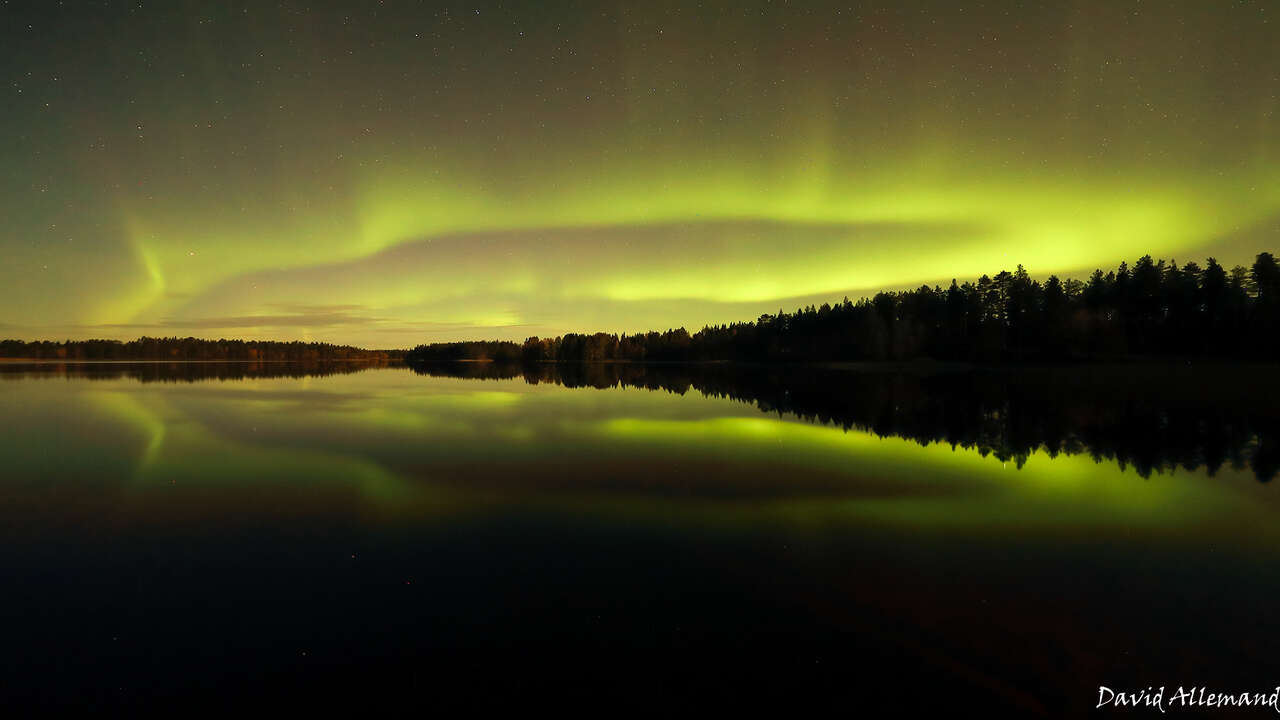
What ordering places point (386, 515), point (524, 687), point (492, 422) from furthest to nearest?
point (492, 422) → point (386, 515) → point (524, 687)

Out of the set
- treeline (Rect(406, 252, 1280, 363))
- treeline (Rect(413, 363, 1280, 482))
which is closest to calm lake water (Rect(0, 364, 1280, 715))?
treeline (Rect(413, 363, 1280, 482))

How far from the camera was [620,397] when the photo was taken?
4934 centimetres

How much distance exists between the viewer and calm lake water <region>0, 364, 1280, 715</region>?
22.7ft

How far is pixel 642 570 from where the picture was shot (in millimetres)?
9891

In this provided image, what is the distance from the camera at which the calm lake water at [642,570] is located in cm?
692

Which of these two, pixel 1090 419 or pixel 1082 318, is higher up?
pixel 1082 318

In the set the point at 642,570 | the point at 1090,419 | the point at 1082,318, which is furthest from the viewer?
the point at 1082,318

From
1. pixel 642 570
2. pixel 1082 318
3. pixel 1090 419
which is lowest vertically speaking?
pixel 642 570

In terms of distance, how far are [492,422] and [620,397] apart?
1962 cm

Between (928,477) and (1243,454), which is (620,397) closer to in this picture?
(928,477)

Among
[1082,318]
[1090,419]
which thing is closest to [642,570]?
[1090,419]

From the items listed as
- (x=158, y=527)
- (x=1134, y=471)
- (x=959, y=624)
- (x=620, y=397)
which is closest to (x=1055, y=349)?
(x=620, y=397)

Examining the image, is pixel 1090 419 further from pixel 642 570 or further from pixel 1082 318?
pixel 1082 318

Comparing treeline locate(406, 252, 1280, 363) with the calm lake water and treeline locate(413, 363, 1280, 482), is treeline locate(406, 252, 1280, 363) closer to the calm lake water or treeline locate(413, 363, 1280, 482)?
treeline locate(413, 363, 1280, 482)
